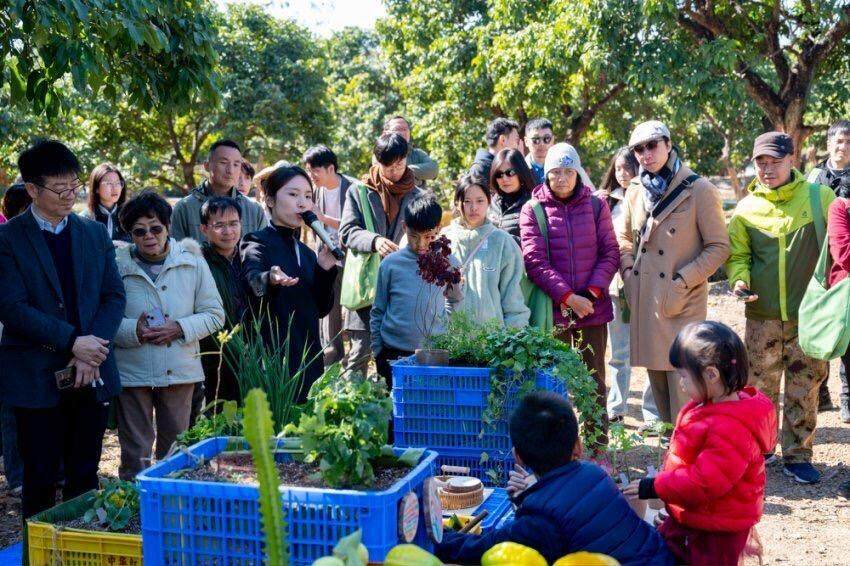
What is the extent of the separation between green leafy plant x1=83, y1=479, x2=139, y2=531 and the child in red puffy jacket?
1727mm

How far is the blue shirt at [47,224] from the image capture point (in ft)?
12.1

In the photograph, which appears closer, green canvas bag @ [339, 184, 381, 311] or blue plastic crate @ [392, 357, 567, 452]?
blue plastic crate @ [392, 357, 567, 452]

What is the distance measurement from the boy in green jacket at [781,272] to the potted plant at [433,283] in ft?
7.33

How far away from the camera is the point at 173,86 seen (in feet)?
15.2

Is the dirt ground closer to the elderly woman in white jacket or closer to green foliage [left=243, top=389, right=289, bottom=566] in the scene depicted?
the elderly woman in white jacket

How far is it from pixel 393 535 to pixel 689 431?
4.17 feet

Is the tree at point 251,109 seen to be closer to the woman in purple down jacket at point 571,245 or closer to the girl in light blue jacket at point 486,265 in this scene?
the woman in purple down jacket at point 571,245

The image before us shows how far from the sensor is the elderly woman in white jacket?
4.11 m

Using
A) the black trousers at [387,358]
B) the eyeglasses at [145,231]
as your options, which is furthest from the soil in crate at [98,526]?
the eyeglasses at [145,231]

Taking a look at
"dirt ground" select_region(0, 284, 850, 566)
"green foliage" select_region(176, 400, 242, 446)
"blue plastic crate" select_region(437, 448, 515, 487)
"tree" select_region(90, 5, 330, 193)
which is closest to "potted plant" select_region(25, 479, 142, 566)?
"green foliage" select_region(176, 400, 242, 446)

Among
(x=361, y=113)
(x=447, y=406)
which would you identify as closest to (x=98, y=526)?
(x=447, y=406)

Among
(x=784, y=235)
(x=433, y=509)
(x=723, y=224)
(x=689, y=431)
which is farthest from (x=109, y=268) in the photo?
(x=784, y=235)

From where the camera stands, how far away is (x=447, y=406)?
3090 millimetres

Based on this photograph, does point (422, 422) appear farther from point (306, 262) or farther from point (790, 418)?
point (790, 418)
